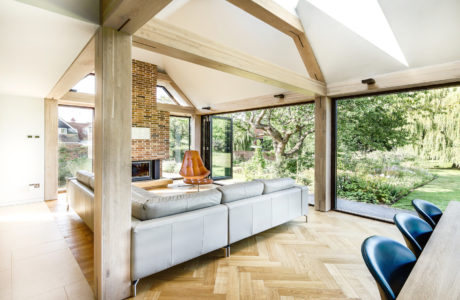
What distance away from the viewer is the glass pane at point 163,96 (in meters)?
6.97

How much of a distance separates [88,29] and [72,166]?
472 cm

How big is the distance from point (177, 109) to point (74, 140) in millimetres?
2769

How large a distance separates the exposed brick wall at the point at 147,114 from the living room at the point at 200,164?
1.6 inches

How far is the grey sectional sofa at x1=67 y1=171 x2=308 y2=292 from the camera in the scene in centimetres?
196

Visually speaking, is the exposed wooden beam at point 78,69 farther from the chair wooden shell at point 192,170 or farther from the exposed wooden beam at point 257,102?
the exposed wooden beam at point 257,102

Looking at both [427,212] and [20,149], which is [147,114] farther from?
[427,212]

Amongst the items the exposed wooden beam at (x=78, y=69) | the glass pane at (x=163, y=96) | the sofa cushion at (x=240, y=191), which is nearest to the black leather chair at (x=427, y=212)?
the sofa cushion at (x=240, y=191)

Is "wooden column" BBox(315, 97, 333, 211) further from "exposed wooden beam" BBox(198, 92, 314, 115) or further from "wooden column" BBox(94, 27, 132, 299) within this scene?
"wooden column" BBox(94, 27, 132, 299)

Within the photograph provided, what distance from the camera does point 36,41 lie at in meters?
2.15

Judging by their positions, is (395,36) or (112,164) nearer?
(112,164)

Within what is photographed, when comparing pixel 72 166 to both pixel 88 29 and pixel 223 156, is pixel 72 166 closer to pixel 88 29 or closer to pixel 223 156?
pixel 223 156

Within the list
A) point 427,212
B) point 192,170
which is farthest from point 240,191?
point 192,170

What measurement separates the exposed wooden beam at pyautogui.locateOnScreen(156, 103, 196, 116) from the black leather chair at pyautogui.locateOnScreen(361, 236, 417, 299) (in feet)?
20.4

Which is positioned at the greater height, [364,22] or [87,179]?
[364,22]
